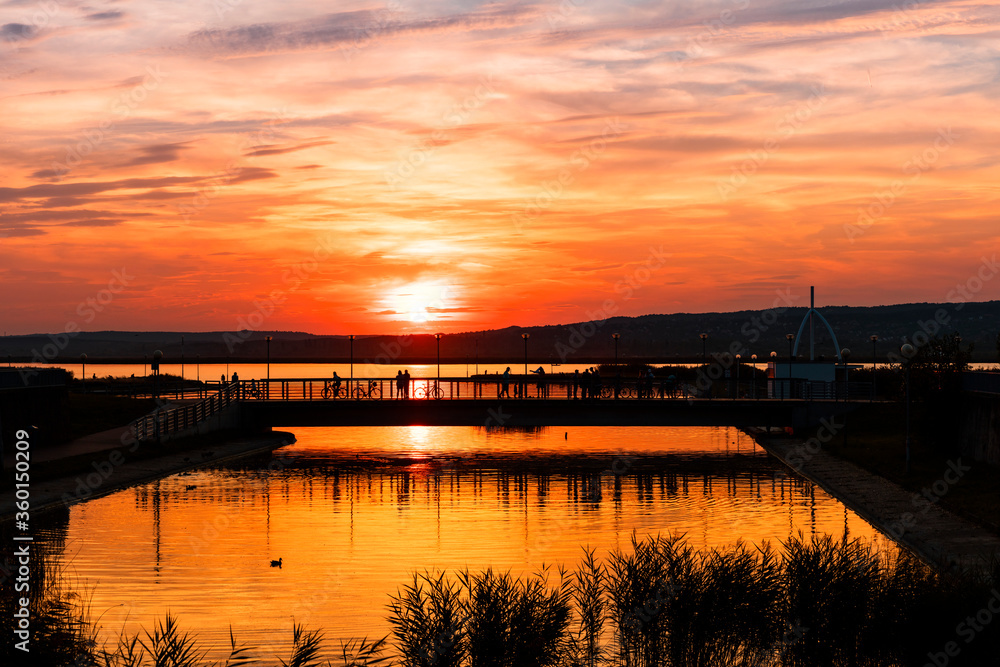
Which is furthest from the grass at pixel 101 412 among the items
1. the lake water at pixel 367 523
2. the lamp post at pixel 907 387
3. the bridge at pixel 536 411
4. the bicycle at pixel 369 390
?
the lamp post at pixel 907 387

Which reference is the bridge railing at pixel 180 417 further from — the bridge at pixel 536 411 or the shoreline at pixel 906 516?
the shoreline at pixel 906 516

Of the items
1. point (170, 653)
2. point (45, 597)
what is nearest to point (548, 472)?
point (45, 597)

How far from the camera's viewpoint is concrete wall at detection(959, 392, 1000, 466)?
37.7 meters

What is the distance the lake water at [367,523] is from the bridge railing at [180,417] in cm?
497

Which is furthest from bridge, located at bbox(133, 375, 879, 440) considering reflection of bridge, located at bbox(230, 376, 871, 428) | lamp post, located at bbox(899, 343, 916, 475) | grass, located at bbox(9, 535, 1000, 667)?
grass, located at bbox(9, 535, 1000, 667)

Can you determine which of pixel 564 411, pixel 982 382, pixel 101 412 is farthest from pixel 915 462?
pixel 101 412

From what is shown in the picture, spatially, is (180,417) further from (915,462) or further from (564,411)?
(915,462)

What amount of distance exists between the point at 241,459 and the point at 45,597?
34.4 meters

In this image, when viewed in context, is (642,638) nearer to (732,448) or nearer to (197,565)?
(197,565)

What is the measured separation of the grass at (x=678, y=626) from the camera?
1606 centimetres

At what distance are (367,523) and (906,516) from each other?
709 inches

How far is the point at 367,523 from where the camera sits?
33.7m

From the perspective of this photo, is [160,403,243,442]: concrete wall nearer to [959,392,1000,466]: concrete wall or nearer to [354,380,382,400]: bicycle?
[354,380,382,400]: bicycle

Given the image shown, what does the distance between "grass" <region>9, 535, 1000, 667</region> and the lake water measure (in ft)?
6.62
